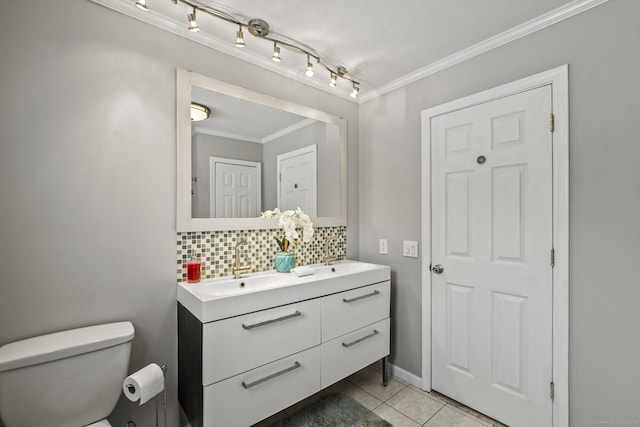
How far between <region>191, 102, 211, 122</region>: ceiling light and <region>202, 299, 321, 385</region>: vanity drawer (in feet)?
3.90

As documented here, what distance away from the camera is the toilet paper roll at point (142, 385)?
125 cm

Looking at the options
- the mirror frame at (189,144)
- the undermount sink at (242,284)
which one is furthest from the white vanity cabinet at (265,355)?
the mirror frame at (189,144)

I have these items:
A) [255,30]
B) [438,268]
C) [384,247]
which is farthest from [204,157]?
[438,268]

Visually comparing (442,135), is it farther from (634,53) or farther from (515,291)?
(515,291)

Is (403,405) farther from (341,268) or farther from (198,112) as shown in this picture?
(198,112)

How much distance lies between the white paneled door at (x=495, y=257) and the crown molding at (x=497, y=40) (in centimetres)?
35

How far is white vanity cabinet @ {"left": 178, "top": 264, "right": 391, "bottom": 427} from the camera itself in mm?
1393

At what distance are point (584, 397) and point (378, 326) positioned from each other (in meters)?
1.14

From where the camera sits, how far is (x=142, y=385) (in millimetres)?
1255

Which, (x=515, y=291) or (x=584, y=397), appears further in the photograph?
(x=515, y=291)

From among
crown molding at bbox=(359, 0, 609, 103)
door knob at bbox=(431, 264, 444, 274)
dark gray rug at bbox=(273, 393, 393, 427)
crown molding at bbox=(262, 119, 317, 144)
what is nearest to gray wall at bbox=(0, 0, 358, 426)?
crown molding at bbox=(262, 119, 317, 144)

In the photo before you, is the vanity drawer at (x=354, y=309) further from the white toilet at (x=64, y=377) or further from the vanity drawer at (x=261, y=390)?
the white toilet at (x=64, y=377)

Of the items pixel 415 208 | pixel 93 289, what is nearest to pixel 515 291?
pixel 415 208

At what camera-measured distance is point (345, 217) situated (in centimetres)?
257
